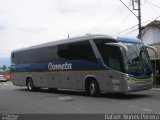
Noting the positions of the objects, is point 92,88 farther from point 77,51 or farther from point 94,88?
point 77,51

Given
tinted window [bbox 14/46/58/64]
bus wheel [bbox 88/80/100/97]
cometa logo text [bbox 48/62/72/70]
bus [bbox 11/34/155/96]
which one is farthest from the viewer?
tinted window [bbox 14/46/58/64]

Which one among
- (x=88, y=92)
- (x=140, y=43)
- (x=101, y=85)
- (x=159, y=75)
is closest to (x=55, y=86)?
(x=88, y=92)

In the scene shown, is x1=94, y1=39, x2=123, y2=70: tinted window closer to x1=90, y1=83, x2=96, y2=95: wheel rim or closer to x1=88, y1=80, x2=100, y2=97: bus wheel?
x1=88, y1=80, x2=100, y2=97: bus wheel

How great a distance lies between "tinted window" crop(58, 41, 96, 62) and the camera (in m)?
20.8

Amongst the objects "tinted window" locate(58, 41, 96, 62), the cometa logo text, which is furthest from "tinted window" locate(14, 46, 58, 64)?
"tinted window" locate(58, 41, 96, 62)

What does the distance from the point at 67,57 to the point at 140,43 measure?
188 inches

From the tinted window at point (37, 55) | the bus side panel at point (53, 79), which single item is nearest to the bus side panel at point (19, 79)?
the tinted window at point (37, 55)

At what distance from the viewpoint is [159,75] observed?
99.3 feet

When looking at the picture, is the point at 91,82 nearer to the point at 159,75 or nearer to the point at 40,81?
the point at 40,81

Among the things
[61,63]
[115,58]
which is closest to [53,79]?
[61,63]

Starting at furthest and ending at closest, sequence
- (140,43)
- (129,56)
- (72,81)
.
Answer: (72,81) < (140,43) < (129,56)

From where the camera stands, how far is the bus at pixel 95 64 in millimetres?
18812

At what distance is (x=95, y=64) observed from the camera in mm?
20359

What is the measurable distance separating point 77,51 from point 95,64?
1.89 m
